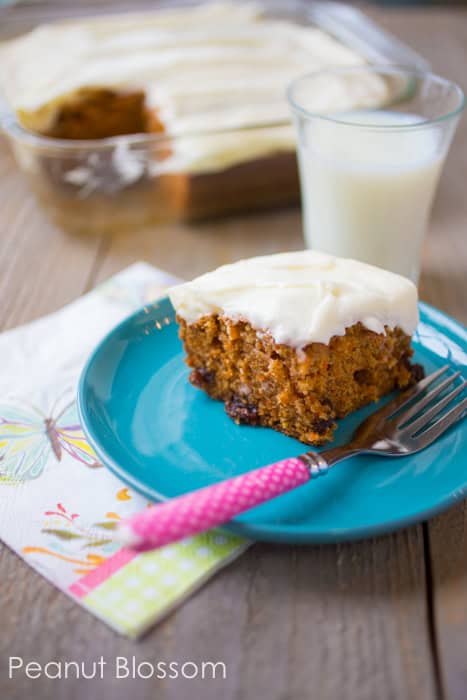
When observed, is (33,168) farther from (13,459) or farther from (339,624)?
(339,624)

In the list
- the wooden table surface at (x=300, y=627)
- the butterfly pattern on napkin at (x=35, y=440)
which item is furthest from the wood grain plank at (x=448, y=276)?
the butterfly pattern on napkin at (x=35, y=440)

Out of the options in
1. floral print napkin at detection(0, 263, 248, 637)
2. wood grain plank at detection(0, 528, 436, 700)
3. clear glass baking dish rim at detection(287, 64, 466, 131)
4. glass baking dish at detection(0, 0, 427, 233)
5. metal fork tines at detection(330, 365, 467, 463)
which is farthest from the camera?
glass baking dish at detection(0, 0, 427, 233)

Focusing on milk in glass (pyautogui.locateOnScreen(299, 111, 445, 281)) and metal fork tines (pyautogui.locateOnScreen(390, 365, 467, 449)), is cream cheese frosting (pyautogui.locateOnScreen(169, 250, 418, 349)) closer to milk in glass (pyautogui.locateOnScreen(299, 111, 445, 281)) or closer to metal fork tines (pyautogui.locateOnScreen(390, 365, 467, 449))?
metal fork tines (pyautogui.locateOnScreen(390, 365, 467, 449))

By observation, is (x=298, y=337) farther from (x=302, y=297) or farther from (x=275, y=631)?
(x=275, y=631)

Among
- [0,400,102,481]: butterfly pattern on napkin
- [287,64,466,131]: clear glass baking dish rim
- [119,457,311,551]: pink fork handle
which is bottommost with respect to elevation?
[0,400,102,481]: butterfly pattern on napkin

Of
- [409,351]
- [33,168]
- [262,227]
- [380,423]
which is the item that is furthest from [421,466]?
[33,168]

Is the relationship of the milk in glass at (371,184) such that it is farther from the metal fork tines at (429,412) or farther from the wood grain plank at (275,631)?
the wood grain plank at (275,631)

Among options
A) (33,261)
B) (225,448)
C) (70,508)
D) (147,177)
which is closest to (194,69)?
(147,177)

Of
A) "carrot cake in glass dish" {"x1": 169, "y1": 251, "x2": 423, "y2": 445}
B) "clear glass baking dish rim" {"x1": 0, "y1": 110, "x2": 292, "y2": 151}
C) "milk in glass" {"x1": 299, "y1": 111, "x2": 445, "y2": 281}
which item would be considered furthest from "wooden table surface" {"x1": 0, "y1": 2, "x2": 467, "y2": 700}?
"clear glass baking dish rim" {"x1": 0, "y1": 110, "x2": 292, "y2": 151}
